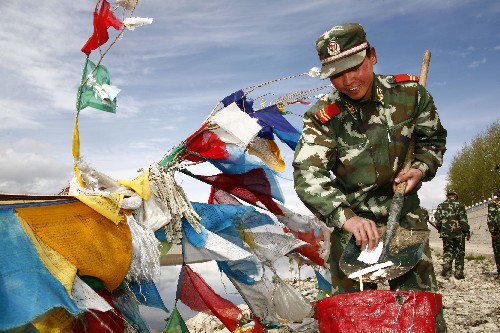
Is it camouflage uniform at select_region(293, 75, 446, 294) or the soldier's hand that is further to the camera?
camouflage uniform at select_region(293, 75, 446, 294)

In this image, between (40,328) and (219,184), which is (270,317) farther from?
(40,328)

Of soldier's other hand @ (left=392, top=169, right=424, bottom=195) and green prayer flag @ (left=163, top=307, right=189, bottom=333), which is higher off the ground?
soldier's other hand @ (left=392, top=169, right=424, bottom=195)

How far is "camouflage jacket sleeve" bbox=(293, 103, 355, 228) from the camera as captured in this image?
229 centimetres

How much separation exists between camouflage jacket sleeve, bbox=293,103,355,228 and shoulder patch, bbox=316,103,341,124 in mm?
29

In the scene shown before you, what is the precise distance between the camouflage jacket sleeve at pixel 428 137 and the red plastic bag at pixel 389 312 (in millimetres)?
905

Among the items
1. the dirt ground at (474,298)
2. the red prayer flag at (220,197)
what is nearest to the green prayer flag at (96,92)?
the red prayer flag at (220,197)

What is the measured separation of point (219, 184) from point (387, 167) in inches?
68.5

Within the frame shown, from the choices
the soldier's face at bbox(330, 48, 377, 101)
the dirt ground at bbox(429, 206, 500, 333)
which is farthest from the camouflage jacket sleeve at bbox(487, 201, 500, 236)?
the soldier's face at bbox(330, 48, 377, 101)

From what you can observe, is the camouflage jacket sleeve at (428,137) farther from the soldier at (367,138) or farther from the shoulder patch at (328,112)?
the shoulder patch at (328,112)

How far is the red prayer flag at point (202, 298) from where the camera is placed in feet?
12.7

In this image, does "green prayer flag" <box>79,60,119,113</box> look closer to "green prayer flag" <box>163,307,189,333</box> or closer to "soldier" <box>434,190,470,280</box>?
"green prayer flag" <box>163,307,189,333</box>

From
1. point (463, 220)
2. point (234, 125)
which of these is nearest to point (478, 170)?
point (463, 220)

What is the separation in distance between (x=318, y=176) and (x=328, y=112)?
389 millimetres

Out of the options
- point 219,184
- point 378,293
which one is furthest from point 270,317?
point 378,293
